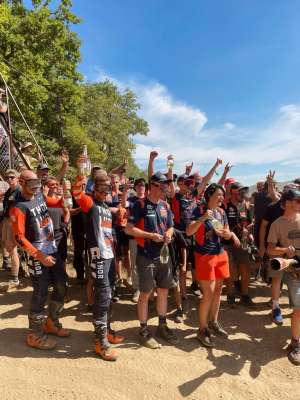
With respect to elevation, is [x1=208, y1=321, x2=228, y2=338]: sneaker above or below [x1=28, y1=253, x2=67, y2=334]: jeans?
below

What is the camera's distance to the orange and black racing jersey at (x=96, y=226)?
4.00 metres

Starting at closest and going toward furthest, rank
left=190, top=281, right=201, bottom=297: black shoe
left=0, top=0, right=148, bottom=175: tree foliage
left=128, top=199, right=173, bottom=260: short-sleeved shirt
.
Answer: left=128, top=199, right=173, bottom=260: short-sleeved shirt, left=190, top=281, right=201, bottom=297: black shoe, left=0, top=0, right=148, bottom=175: tree foliage

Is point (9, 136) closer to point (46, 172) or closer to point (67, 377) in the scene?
point (46, 172)

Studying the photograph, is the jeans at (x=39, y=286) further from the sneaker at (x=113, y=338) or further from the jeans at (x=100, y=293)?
the sneaker at (x=113, y=338)

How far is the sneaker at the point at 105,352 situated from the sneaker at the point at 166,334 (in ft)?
2.71

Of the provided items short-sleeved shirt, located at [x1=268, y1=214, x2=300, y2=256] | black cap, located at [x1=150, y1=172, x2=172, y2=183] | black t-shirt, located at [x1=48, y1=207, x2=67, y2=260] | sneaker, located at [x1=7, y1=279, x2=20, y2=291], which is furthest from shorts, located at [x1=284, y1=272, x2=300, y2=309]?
sneaker, located at [x1=7, y1=279, x2=20, y2=291]

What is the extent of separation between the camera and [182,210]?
573 cm

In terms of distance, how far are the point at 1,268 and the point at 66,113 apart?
18881 millimetres

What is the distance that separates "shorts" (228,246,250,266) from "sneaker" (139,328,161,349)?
233cm

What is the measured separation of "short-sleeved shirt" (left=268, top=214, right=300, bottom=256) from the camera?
173 inches

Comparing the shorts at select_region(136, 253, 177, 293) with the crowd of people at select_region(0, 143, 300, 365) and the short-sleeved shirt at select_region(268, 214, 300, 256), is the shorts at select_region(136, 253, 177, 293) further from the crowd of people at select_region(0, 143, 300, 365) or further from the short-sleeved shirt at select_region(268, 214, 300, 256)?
the short-sleeved shirt at select_region(268, 214, 300, 256)

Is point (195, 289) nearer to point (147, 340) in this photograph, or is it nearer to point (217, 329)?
point (217, 329)

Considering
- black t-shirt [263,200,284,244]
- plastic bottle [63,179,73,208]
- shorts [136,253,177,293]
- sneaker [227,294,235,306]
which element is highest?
plastic bottle [63,179,73,208]

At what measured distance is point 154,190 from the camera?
445cm
